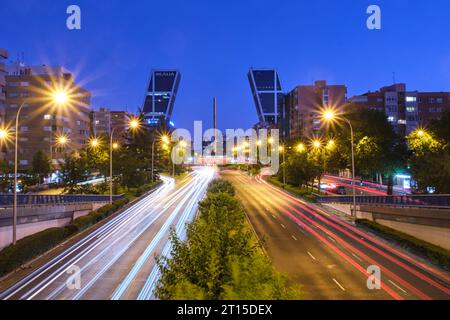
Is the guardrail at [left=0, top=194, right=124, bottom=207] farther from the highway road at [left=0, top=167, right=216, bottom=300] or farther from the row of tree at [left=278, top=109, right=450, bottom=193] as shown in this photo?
the row of tree at [left=278, top=109, right=450, bottom=193]

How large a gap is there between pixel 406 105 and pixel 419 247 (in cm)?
8779

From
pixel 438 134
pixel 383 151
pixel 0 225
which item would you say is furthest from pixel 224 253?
pixel 383 151

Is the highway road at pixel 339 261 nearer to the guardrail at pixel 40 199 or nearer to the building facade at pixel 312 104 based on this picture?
the guardrail at pixel 40 199

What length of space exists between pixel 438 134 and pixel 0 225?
4364 cm

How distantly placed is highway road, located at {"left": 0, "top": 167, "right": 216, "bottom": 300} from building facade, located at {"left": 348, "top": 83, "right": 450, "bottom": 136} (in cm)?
8038

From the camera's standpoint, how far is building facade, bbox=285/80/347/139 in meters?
128

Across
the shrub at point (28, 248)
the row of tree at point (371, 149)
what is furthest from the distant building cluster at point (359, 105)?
the shrub at point (28, 248)

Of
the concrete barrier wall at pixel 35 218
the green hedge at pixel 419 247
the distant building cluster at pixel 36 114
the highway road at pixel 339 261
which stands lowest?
the highway road at pixel 339 261

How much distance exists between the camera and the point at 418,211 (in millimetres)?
28734

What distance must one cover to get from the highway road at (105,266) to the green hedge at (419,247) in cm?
1640

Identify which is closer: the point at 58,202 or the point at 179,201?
the point at 58,202

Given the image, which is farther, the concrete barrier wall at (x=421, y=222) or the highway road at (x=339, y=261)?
the concrete barrier wall at (x=421, y=222)

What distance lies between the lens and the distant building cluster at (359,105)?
103 metres
